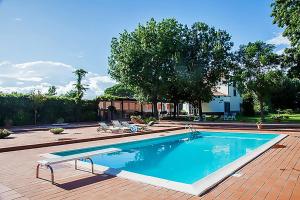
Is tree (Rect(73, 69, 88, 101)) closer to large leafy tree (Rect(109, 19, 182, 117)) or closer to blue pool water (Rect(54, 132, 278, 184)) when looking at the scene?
large leafy tree (Rect(109, 19, 182, 117))

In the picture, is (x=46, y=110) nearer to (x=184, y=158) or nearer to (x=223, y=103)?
(x=184, y=158)

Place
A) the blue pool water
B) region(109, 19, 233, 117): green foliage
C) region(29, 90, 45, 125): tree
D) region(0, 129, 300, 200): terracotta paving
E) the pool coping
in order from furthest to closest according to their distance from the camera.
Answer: region(109, 19, 233, 117): green foliage < region(29, 90, 45, 125): tree < the blue pool water < the pool coping < region(0, 129, 300, 200): terracotta paving

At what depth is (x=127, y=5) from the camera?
14641 mm

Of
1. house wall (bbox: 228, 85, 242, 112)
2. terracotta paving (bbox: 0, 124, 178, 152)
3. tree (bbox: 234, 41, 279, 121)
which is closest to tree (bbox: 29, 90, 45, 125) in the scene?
terracotta paving (bbox: 0, 124, 178, 152)

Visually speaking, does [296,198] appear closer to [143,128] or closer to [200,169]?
[200,169]

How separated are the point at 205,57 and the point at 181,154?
19.4m

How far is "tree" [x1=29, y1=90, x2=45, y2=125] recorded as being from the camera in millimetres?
25455

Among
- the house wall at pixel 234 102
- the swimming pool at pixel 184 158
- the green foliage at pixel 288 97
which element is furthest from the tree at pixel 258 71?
the green foliage at pixel 288 97

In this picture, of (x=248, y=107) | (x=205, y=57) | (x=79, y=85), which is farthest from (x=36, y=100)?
(x=248, y=107)

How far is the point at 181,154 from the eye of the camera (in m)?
12.7

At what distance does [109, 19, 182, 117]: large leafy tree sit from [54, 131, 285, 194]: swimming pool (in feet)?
38.4

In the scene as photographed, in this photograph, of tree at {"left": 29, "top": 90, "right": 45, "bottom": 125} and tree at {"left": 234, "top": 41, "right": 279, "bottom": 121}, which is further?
tree at {"left": 234, "top": 41, "right": 279, "bottom": 121}

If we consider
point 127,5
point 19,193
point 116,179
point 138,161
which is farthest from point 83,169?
point 127,5

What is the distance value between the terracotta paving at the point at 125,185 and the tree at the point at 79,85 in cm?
2280
